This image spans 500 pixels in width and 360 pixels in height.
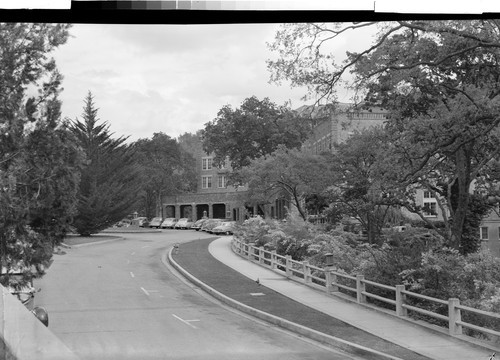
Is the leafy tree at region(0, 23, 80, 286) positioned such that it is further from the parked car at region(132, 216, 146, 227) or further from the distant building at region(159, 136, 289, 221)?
the parked car at region(132, 216, 146, 227)

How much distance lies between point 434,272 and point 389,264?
1961 millimetres

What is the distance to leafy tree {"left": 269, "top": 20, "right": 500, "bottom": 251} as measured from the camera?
14.0 meters

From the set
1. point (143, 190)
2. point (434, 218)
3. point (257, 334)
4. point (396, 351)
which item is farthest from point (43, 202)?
point (434, 218)

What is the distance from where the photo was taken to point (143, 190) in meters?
13.2

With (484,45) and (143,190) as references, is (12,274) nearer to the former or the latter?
(143,190)

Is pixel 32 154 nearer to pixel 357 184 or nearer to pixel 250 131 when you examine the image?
pixel 250 131

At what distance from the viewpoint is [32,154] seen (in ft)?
36.1

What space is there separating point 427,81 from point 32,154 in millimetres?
10356

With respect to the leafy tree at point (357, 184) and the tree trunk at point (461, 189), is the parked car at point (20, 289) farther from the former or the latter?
the leafy tree at point (357, 184)

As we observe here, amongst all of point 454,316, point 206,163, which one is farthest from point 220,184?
point 454,316

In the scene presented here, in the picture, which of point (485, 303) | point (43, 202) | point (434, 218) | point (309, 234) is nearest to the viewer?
point (43, 202)

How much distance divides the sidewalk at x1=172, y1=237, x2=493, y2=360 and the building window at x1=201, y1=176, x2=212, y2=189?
378 centimetres

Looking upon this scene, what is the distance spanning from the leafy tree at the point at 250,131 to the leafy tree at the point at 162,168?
26.9 inches

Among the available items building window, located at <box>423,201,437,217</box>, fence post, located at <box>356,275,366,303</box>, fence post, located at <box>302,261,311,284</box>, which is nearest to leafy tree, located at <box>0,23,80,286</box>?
fence post, located at <box>356,275,366,303</box>
